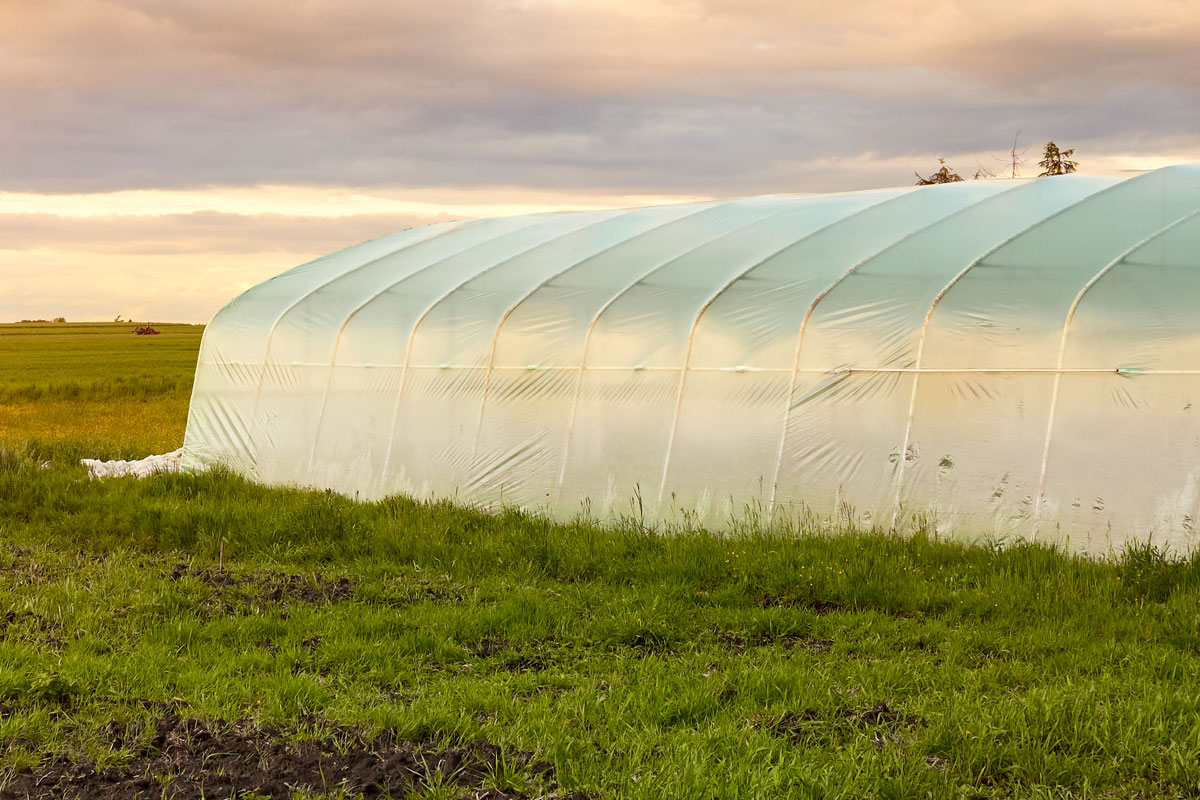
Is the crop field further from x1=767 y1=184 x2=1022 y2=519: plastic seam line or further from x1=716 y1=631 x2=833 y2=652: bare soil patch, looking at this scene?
x1=767 y1=184 x2=1022 y2=519: plastic seam line

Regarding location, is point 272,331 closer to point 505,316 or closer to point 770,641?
point 505,316

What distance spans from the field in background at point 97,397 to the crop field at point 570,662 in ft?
31.4

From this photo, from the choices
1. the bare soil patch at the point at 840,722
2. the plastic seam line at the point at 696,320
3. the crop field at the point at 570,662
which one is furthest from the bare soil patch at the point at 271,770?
the plastic seam line at the point at 696,320

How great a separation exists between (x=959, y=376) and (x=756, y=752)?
594cm

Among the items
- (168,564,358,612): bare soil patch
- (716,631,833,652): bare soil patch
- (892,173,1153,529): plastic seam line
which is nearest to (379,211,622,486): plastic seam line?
(168,564,358,612): bare soil patch

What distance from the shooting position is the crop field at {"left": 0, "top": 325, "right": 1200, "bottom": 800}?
4680 millimetres

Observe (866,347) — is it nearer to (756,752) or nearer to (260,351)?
(756,752)

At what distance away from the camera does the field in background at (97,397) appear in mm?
20875

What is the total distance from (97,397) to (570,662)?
29.1 metres

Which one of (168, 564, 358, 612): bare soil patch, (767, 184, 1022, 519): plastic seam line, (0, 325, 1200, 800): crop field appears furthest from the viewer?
(767, 184, 1022, 519): plastic seam line

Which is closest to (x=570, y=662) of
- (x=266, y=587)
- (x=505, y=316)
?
(x=266, y=587)

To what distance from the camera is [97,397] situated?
31.8 m

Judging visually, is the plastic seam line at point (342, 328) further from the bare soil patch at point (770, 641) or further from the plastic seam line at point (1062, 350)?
the plastic seam line at point (1062, 350)

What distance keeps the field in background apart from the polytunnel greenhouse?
5.73 meters
